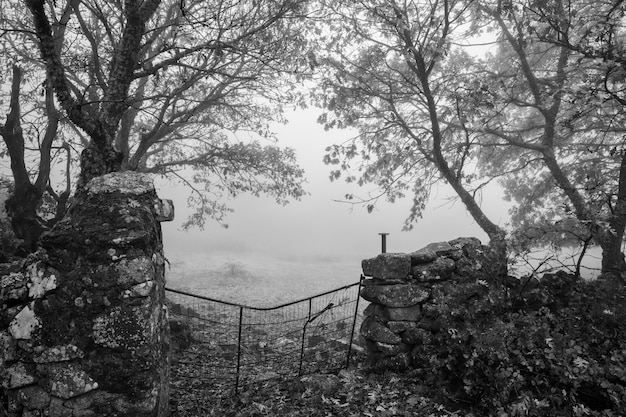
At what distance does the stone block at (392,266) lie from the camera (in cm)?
610

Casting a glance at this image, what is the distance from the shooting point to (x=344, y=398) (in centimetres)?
528

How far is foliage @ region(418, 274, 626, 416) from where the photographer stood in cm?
418

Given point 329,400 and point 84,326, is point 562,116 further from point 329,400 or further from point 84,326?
point 84,326

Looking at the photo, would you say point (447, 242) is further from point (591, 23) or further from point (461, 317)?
point (591, 23)

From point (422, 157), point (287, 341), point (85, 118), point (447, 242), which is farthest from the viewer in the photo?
point (422, 157)

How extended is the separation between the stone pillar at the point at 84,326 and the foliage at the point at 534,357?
3.57m

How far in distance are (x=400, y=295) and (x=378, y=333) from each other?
68 cm

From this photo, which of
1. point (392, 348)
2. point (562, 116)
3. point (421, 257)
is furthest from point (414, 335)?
point (562, 116)

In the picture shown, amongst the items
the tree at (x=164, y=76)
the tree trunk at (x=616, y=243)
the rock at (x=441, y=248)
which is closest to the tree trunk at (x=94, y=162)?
the tree at (x=164, y=76)

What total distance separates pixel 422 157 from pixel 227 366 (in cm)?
800

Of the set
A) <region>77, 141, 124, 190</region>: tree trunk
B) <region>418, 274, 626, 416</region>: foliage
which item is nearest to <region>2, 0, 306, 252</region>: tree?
<region>77, 141, 124, 190</region>: tree trunk

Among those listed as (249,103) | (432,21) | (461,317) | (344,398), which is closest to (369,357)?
(344,398)

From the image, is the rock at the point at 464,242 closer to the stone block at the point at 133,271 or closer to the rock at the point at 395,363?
the rock at the point at 395,363

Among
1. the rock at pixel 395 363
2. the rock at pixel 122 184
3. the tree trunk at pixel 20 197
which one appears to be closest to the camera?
the rock at pixel 122 184
